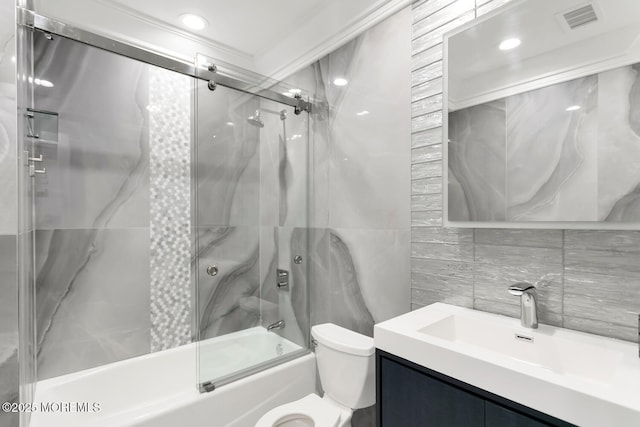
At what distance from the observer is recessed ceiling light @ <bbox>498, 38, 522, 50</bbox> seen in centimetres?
119

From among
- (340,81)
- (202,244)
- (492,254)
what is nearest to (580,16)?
(492,254)

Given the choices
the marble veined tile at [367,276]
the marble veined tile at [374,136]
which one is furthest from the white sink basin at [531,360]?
the marble veined tile at [374,136]

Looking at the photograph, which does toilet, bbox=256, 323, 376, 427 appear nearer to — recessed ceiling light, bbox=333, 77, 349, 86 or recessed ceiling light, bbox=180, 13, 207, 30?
recessed ceiling light, bbox=333, 77, 349, 86

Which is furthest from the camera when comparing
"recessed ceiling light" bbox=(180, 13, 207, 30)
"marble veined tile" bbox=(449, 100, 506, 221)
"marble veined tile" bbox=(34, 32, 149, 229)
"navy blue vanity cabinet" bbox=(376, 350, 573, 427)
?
"recessed ceiling light" bbox=(180, 13, 207, 30)

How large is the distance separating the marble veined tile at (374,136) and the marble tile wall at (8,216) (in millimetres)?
1465

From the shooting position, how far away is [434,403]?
3.22 feet

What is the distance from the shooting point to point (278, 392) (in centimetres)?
181

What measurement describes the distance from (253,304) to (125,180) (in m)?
1.18

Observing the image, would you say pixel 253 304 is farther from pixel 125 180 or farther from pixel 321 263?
pixel 125 180

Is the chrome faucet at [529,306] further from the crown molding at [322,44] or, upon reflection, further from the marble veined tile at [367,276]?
the crown molding at [322,44]

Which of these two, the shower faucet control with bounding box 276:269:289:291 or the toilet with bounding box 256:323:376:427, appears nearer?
the toilet with bounding box 256:323:376:427

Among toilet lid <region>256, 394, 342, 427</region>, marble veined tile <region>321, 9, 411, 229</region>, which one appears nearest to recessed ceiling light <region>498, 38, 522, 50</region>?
marble veined tile <region>321, 9, 411, 229</region>

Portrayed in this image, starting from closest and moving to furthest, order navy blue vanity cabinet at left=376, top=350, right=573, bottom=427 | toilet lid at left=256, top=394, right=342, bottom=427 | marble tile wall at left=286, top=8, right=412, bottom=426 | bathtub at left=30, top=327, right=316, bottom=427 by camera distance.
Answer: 1. navy blue vanity cabinet at left=376, top=350, right=573, bottom=427
2. toilet lid at left=256, top=394, right=342, bottom=427
3. bathtub at left=30, top=327, right=316, bottom=427
4. marble tile wall at left=286, top=8, right=412, bottom=426

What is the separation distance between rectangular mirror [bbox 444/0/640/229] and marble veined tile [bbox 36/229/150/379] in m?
1.96
